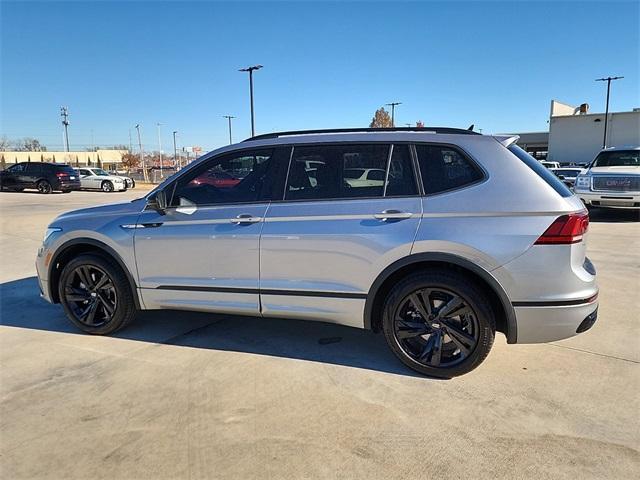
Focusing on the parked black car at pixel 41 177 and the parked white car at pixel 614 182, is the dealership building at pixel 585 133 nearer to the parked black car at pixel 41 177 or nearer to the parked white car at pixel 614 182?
the parked white car at pixel 614 182

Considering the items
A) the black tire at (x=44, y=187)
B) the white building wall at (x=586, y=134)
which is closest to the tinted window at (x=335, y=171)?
the black tire at (x=44, y=187)

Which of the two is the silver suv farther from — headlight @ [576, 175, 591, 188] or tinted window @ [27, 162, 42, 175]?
tinted window @ [27, 162, 42, 175]

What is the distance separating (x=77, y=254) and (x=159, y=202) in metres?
1.13

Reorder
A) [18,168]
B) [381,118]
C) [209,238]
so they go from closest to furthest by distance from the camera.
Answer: [209,238] < [18,168] < [381,118]

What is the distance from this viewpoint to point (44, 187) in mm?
24797

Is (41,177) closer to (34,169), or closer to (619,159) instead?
(34,169)

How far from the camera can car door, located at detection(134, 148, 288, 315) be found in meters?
3.70

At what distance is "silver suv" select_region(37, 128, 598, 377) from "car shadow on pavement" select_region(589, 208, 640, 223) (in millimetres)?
10582

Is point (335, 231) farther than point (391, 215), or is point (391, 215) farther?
point (335, 231)

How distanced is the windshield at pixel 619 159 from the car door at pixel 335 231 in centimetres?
1184

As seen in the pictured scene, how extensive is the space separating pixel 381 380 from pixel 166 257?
6.80ft

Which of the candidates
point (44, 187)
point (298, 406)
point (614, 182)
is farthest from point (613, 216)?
point (44, 187)

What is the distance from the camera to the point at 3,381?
11.3 ft

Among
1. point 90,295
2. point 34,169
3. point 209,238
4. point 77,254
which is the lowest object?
point 90,295
